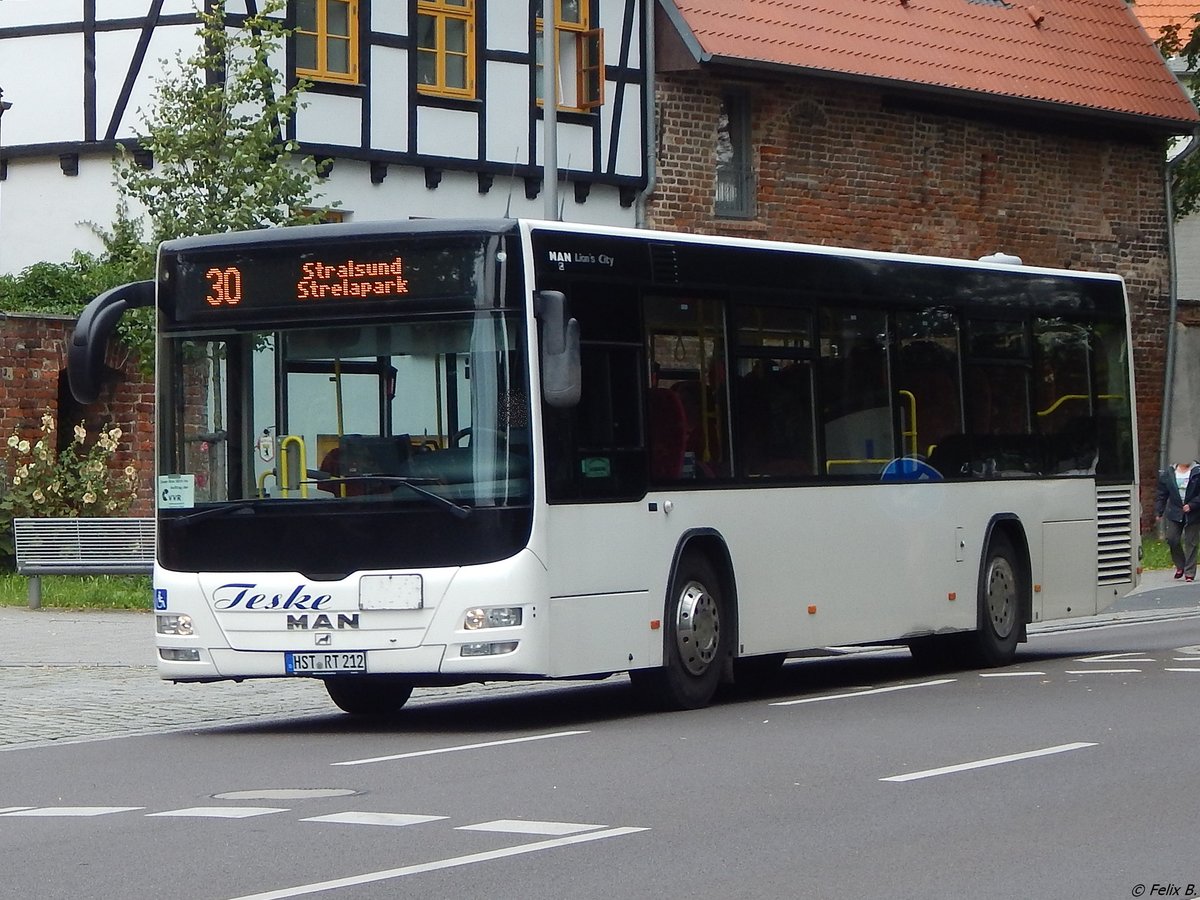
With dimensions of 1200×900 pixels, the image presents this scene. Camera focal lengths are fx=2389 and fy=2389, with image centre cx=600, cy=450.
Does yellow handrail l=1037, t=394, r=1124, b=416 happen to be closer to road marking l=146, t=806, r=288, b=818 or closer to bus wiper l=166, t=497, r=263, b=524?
bus wiper l=166, t=497, r=263, b=524

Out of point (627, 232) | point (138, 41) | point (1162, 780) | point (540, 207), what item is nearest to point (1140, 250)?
point (540, 207)

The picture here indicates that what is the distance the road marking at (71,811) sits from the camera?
9.77 metres

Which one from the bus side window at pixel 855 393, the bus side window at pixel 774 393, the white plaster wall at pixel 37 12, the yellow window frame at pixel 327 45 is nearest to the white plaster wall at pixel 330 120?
the yellow window frame at pixel 327 45

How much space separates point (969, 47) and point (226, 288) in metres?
26.5

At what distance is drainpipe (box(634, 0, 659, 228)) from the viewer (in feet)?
109

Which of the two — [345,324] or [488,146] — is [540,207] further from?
[345,324]

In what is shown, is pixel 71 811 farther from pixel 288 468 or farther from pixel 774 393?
pixel 774 393

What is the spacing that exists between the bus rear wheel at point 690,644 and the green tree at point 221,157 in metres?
10.9

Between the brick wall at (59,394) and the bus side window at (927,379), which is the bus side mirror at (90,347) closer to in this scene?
the bus side window at (927,379)

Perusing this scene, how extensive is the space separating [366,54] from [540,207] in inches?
146

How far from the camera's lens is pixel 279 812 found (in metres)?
9.53

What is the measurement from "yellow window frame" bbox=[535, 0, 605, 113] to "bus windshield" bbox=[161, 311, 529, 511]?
1950cm

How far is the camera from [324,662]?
12680mm

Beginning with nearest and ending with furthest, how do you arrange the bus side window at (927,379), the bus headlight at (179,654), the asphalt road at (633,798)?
the asphalt road at (633,798) → the bus headlight at (179,654) → the bus side window at (927,379)
